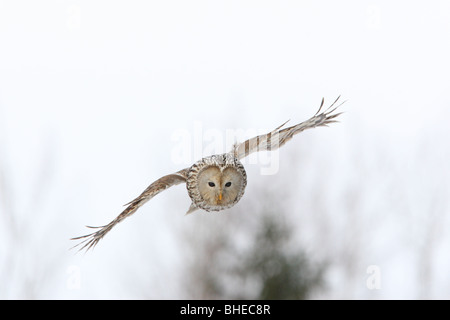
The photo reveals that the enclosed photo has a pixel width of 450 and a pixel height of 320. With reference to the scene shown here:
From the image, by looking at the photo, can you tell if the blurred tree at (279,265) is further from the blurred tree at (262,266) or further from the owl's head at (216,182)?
the owl's head at (216,182)

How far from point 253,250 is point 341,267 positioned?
4.51 meters

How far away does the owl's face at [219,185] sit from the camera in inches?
208

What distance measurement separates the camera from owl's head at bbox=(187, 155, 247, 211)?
5.27 metres

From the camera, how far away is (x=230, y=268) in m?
12.5

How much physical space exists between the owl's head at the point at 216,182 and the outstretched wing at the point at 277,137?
100 mm

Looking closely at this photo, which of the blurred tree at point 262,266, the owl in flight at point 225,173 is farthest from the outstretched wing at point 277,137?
the blurred tree at point 262,266

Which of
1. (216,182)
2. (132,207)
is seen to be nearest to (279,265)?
(216,182)

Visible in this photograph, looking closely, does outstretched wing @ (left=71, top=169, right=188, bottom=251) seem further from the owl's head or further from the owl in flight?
the owl's head

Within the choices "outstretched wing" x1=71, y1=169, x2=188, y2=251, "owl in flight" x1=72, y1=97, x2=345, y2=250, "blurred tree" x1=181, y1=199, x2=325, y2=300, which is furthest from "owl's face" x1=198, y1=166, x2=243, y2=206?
"blurred tree" x1=181, y1=199, x2=325, y2=300

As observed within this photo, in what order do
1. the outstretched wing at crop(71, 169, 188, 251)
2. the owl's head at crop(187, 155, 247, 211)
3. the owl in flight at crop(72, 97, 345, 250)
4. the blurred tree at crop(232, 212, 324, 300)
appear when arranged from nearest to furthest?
the outstretched wing at crop(71, 169, 188, 251) < the owl in flight at crop(72, 97, 345, 250) < the owl's head at crop(187, 155, 247, 211) < the blurred tree at crop(232, 212, 324, 300)
